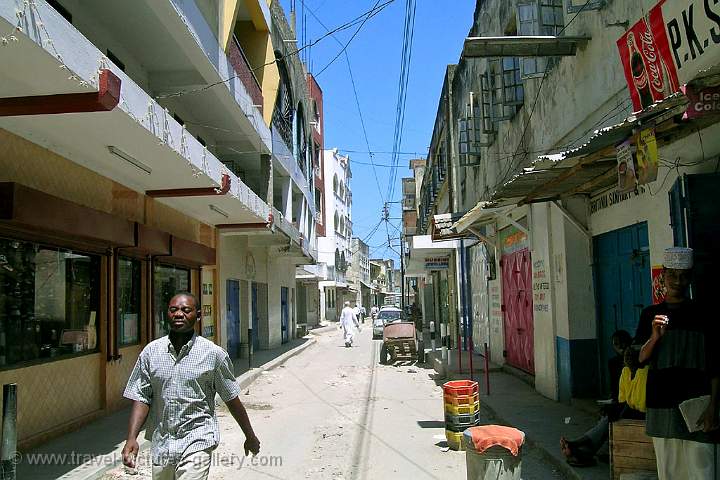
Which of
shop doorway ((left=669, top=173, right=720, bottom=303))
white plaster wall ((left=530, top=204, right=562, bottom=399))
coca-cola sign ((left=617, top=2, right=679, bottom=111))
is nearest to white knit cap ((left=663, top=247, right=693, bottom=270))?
shop doorway ((left=669, top=173, right=720, bottom=303))

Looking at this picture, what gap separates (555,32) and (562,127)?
4.49 feet

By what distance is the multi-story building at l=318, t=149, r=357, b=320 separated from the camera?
170ft

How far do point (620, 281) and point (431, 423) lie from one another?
11.2 feet

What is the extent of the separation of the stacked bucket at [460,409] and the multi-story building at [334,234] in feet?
129

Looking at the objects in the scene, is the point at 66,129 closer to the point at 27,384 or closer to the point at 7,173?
the point at 7,173

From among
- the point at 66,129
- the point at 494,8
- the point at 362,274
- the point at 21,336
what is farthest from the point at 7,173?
the point at 362,274

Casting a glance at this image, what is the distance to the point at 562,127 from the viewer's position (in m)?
9.40

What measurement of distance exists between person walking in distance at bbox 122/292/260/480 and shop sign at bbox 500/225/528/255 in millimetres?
9098

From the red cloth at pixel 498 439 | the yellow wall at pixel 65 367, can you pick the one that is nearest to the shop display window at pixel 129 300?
the yellow wall at pixel 65 367

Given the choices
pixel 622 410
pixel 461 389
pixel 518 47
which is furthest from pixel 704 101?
pixel 518 47

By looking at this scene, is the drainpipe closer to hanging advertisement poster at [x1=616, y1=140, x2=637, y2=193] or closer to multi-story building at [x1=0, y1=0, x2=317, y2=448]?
multi-story building at [x1=0, y1=0, x2=317, y2=448]

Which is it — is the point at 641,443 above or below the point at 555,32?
below

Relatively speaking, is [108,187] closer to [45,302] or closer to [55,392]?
[45,302]

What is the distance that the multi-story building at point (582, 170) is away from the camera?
212 inches
